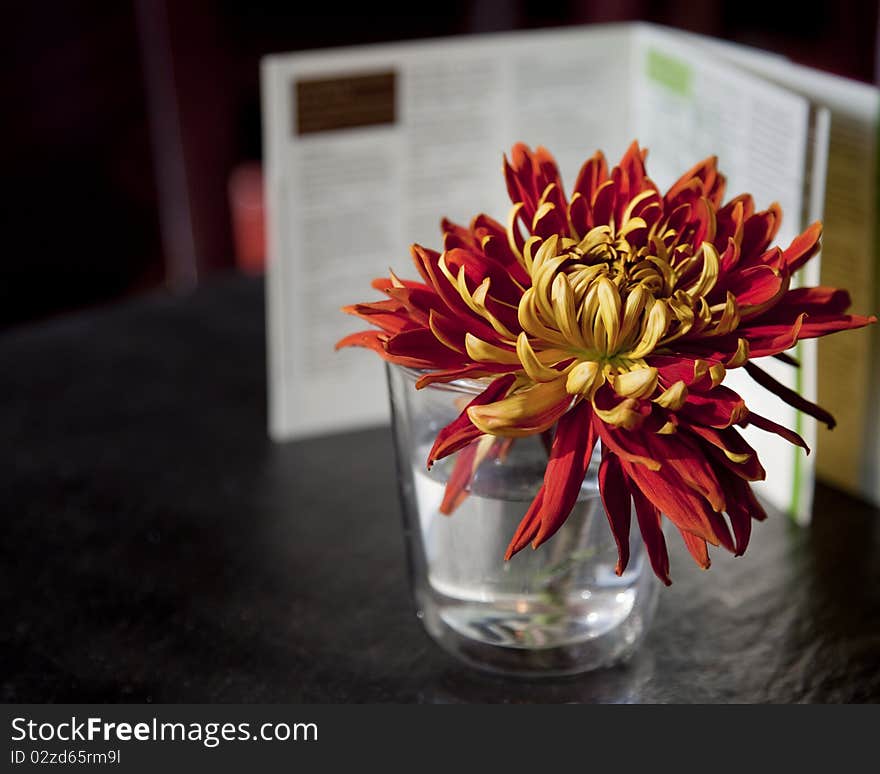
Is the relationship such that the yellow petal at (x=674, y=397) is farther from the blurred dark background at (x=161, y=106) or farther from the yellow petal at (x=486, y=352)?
the blurred dark background at (x=161, y=106)

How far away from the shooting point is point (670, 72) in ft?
2.53

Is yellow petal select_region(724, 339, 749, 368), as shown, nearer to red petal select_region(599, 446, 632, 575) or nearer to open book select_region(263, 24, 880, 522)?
red petal select_region(599, 446, 632, 575)

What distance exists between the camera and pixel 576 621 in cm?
57

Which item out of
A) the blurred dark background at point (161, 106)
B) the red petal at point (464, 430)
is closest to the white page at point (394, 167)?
the red petal at point (464, 430)

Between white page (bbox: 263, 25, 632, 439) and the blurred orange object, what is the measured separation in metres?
1.01

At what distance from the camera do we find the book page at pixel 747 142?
25.5 inches

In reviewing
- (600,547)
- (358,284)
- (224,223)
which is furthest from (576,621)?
(224,223)

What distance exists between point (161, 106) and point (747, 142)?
1.27m

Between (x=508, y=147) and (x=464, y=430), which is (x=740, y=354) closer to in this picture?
(x=464, y=430)

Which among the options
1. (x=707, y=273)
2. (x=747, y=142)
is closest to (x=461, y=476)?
(x=707, y=273)

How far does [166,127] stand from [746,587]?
137cm

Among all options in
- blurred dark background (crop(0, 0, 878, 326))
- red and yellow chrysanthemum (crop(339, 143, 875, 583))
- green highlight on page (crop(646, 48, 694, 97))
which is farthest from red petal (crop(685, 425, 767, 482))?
blurred dark background (crop(0, 0, 878, 326))

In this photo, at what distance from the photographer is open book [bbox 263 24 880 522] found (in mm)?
669

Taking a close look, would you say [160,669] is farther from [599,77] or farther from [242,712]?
[599,77]
